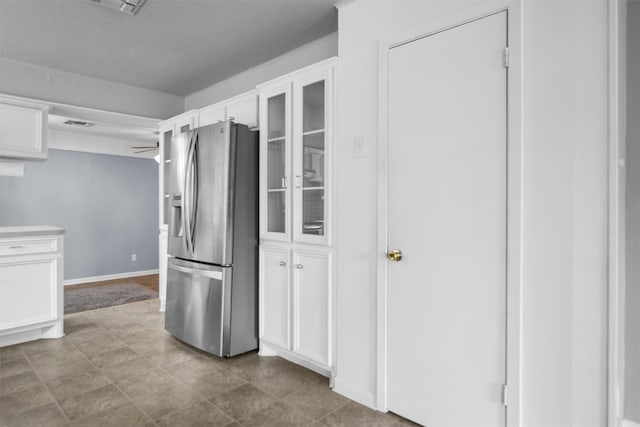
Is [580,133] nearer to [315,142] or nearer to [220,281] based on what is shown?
[315,142]

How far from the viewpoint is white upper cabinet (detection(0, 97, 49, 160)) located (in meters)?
3.52

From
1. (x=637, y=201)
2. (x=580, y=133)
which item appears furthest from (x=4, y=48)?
(x=637, y=201)

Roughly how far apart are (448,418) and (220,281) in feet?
5.87

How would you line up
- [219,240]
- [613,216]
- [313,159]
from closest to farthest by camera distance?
[613,216] → [313,159] → [219,240]

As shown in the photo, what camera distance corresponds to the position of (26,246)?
11.0 feet

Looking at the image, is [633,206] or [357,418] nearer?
[633,206]

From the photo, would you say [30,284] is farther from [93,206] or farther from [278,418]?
[93,206]

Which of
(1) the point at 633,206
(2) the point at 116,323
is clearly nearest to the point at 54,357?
(2) the point at 116,323

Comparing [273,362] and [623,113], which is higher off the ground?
[623,113]

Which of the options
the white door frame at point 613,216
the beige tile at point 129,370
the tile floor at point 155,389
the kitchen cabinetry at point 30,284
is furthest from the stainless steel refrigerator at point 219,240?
the white door frame at point 613,216

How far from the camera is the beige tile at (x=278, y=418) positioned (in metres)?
2.09

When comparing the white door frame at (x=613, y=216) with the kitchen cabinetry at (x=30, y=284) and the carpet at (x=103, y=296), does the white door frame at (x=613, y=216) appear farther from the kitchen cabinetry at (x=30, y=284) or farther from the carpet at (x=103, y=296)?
the carpet at (x=103, y=296)

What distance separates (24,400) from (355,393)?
2.01 meters

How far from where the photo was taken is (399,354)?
215 centimetres
